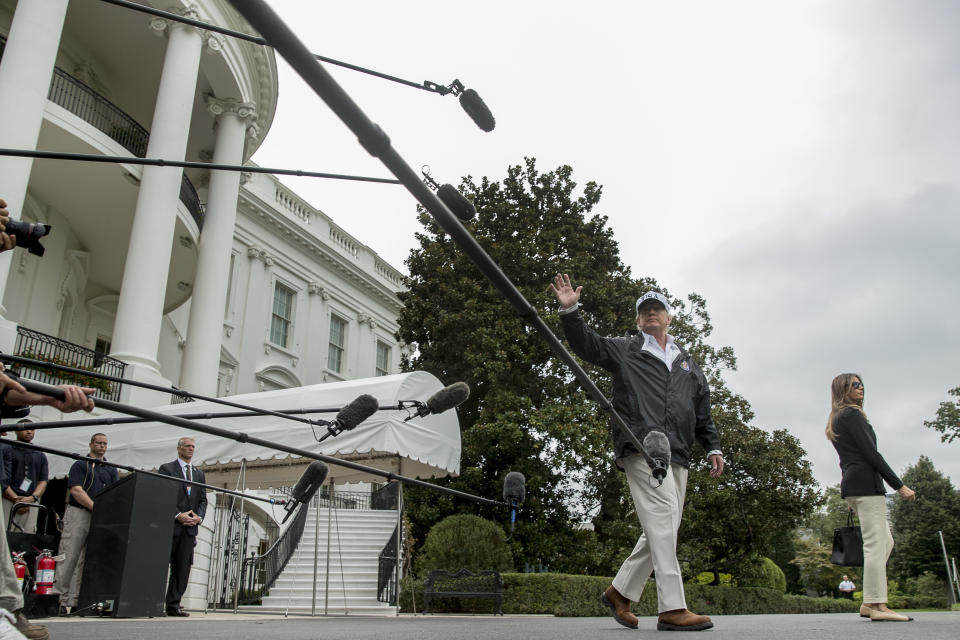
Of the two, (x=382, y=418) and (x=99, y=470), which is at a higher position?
(x=382, y=418)

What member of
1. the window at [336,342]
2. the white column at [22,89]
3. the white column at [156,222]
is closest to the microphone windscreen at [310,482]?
the white column at [22,89]

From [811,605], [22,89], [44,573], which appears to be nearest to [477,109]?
[44,573]

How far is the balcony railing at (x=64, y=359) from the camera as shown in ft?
45.8

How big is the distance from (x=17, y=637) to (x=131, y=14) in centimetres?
1912

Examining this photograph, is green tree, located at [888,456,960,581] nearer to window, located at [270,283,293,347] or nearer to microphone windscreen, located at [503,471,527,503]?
window, located at [270,283,293,347]

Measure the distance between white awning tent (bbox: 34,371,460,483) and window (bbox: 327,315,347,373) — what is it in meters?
18.9

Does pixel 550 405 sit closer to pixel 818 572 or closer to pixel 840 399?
pixel 840 399


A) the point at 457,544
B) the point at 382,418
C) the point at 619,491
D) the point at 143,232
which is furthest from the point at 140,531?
the point at 619,491

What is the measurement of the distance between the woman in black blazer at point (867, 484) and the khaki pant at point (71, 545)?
808 centimetres

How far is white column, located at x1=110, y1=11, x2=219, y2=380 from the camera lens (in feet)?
49.1

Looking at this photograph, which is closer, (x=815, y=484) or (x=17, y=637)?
(x=17, y=637)

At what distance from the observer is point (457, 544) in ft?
46.9

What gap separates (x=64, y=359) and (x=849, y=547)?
48.1ft

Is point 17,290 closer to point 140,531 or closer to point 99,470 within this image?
point 99,470
